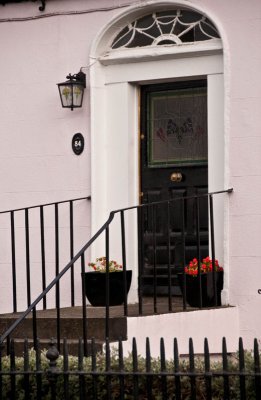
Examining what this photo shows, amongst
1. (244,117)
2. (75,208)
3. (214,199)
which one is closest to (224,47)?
(244,117)

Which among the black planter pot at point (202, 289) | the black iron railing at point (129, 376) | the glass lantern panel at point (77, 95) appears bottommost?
the black iron railing at point (129, 376)

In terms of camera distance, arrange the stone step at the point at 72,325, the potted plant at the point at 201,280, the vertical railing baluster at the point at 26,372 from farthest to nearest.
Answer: the potted plant at the point at 201,280, the stone step at the point at 72,325, the vertical railing baluster at the point at 26,372

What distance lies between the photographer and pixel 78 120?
11.3 m

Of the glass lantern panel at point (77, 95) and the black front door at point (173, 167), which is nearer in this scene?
the black front door at point (173, 167)

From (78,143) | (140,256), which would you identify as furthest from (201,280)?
(78,143)

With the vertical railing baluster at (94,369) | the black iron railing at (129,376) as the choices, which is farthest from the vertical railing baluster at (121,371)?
the vertical railing baluster at (94,369)

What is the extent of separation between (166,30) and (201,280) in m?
2.42

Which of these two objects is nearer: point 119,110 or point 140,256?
point 140,256

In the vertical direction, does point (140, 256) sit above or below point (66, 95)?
below

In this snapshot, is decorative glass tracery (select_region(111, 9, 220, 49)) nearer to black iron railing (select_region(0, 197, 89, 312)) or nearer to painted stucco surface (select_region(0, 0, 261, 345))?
painted stucco surface (select_region(0, 0, 261, 345))

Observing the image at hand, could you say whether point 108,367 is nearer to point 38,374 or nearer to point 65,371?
point 65,371

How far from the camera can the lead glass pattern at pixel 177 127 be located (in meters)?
11.1

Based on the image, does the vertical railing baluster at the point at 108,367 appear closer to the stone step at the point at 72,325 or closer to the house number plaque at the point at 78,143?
the stone step at the point at 72,325

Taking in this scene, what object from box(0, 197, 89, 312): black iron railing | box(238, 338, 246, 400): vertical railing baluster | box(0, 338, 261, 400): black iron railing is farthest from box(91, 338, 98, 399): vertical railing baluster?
box(0, 197, 89, 312): black iron railing
